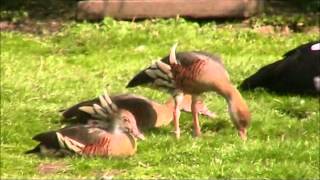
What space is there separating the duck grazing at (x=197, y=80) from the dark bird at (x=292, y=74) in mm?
1857

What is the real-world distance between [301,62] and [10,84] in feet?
10.1

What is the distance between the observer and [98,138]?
6461 millimetres

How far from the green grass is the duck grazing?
0.72ft

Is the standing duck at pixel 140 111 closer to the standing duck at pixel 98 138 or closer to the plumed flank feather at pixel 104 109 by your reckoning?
the plumed flank feather at pixel 104 109

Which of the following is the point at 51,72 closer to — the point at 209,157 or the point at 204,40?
the point at 204,40

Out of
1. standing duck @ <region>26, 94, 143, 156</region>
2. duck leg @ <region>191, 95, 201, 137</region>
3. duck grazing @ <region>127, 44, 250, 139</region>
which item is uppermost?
duck grazing @ <region>127, 44, 250, 139</region>

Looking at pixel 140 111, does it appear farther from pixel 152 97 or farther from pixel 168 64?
pixel 152 97

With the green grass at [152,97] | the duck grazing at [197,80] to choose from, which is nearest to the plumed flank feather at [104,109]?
the green grass at [152,97]

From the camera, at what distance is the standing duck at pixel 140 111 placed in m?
7.29

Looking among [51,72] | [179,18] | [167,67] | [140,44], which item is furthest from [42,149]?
[179,18]

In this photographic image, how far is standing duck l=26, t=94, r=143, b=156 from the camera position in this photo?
6.46 m

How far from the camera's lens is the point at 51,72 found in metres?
10.3

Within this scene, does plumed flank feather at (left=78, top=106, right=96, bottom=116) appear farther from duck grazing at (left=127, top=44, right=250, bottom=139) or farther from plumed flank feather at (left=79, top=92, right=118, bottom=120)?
duck grazing at (left=127, top=44, right=250, bottom=139)

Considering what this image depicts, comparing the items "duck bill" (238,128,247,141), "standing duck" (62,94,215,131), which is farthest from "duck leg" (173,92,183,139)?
"duck bill" (238,128,247,141)
